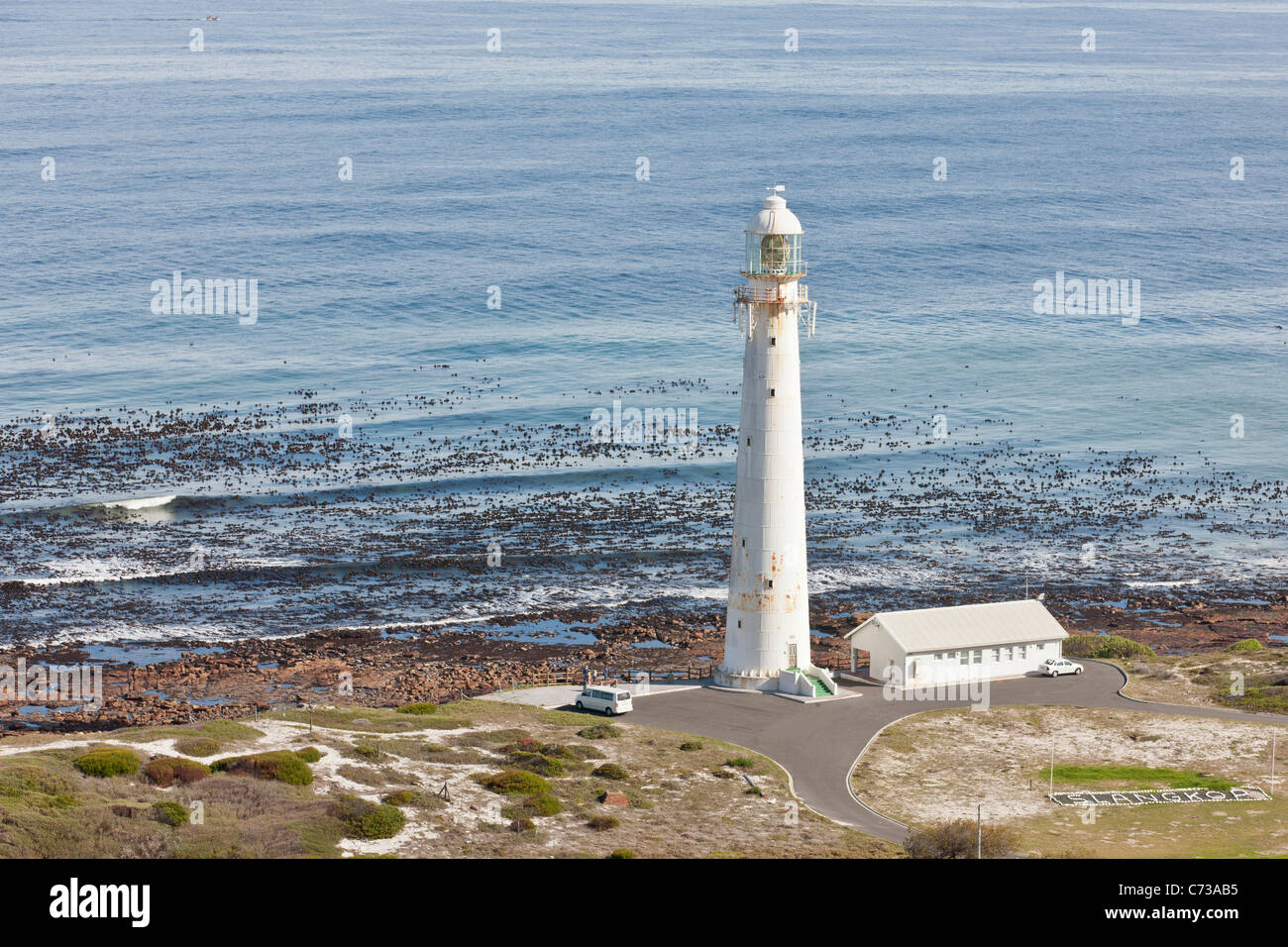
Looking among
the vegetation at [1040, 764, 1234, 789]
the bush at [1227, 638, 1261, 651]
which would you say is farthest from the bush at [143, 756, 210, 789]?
the bush at [1227, 638, 1261, 651]

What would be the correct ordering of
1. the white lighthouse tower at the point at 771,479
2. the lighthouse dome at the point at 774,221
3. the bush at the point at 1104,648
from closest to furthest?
the lighthouse dome at the point at 774,221
the white lighthouse tower at the point at 771,479
the bush at the point at 1104,648

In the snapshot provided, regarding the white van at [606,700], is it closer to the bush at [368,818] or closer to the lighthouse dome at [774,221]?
the bush at [368,818]

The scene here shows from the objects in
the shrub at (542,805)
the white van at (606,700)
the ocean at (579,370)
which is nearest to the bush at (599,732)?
the white van at (606,700)

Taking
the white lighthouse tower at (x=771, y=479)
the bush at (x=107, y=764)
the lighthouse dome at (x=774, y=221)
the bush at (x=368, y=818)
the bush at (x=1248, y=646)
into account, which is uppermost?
the lighthouse dome at (x=774, y=221)

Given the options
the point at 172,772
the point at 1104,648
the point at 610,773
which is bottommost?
the point at 1104,648

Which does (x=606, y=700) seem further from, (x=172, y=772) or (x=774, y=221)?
(x=774, y=221)

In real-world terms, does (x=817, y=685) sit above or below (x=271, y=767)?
below

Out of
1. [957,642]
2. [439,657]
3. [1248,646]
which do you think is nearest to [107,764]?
[439,657]
